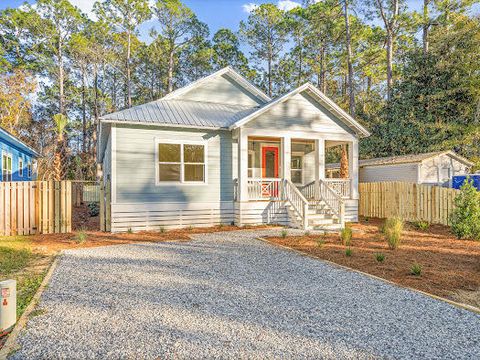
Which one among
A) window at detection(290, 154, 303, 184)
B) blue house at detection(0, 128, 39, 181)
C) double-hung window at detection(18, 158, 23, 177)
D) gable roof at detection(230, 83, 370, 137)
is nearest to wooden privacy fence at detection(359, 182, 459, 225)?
gable roof at detection(230, 83, 370, 137)

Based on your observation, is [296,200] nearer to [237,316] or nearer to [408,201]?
[408,201]

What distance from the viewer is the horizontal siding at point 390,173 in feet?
53.9

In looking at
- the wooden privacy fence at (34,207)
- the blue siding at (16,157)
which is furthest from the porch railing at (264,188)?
the blue siding at (16,157)

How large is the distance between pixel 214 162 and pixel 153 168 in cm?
235

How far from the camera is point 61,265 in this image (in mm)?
6648

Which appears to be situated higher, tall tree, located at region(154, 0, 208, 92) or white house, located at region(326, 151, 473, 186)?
tall tree, located at region(154, 0, 208, 92)

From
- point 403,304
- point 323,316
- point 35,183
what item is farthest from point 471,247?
point 35,183

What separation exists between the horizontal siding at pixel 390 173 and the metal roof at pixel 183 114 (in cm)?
864

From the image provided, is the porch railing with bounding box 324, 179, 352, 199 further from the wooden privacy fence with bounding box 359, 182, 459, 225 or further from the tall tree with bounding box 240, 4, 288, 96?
the tall tree with bounding box 240, 4, 288, 96

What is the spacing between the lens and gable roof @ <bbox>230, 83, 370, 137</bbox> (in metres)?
12.3

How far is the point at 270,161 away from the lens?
50.0ft

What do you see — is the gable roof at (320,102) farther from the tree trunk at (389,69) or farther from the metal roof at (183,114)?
the tree trunk at (389,69)

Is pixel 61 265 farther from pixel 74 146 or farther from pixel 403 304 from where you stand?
pixel 74 146

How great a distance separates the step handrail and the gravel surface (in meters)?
5.19
